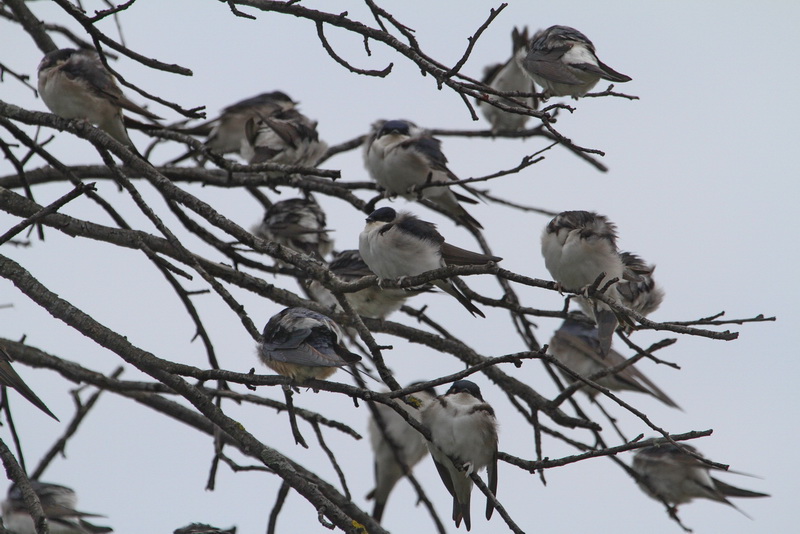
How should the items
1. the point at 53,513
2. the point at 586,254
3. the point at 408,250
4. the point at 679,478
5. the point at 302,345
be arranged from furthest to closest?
the point at 679,478, the point at 53,513, the point at 408,250, the point at 586,254, the point at 302,345

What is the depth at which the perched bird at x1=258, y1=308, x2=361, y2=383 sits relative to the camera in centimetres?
434

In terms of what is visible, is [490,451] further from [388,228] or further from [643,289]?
[643,289]

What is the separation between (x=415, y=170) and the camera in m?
6.96

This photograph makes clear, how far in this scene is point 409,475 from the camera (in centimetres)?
539

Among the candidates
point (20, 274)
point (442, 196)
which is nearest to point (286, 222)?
point (442, 196)

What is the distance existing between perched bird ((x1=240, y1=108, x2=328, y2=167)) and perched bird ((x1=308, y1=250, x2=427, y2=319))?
120 cm

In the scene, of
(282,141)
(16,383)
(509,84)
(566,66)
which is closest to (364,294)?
(282,141)

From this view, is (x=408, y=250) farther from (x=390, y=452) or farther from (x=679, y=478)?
(x=679, y=478)

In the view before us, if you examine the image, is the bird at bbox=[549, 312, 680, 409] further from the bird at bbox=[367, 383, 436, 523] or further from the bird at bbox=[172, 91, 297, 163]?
the bird at bbox=[172, 91, 297, 163]

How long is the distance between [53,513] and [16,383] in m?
3.27

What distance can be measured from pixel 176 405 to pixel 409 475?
1.48 m

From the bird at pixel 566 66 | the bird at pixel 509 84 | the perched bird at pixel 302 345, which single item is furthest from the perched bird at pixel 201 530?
the bird at pixel 509 84

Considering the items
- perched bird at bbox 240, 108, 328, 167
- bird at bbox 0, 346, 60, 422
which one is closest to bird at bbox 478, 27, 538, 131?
perched bird at bbox 240, 108, 328, 167

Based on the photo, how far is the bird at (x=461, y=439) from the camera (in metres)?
4.67
